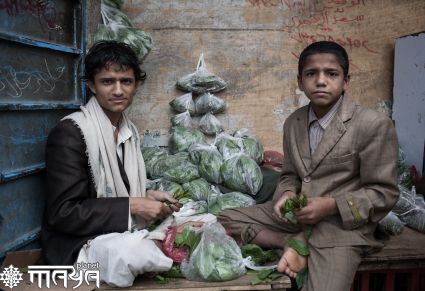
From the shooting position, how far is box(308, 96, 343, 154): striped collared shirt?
2695 mm

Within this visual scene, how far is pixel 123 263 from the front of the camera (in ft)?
7.39

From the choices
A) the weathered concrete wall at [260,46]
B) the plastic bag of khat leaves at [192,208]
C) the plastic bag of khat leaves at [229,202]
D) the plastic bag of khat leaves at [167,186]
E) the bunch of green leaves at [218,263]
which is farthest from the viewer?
the weathered concrete wall at [260,46]

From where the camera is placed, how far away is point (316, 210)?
2.48 meters

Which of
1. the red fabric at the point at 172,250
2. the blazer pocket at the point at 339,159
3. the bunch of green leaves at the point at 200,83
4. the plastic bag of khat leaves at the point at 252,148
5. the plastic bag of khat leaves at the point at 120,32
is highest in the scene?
the plastic bag of khat leaves at the point at 120,32

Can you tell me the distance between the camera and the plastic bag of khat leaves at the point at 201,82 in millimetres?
4508

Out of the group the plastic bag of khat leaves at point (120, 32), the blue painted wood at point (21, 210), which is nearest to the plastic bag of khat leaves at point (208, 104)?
the plastic bag of khat leaves at point (120, 32)

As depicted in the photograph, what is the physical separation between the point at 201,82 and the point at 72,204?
236cm

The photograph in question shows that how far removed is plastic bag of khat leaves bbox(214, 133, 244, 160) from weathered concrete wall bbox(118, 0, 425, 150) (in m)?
0.54

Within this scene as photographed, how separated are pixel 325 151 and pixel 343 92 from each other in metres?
0.41

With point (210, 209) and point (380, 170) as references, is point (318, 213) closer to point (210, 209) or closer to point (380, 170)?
point (380, 170)

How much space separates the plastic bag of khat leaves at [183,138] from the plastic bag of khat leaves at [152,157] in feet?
0.39

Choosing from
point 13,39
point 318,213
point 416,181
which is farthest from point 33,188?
point 416,181

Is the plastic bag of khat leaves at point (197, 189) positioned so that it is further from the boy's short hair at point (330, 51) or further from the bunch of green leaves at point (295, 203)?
the boy's short hair at point (330, 51)

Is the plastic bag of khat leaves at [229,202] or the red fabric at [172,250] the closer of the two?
the red fabric at [172,250]
